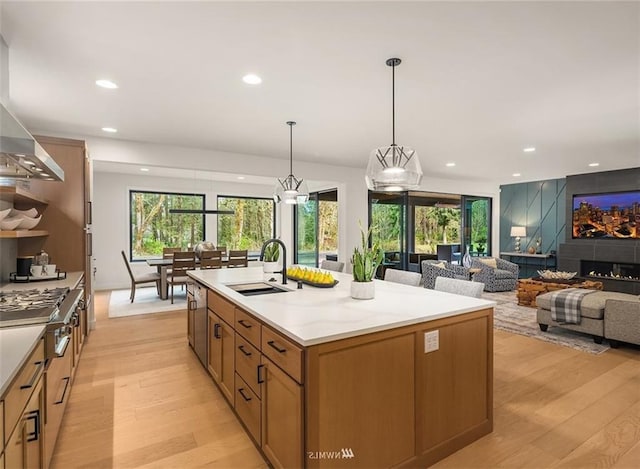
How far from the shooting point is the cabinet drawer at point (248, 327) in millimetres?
2008

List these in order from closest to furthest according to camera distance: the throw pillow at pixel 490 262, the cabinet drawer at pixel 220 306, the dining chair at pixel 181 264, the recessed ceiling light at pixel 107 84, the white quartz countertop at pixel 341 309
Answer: the white quartz countertop at pixel 341 309
the cabinet drawer at pixel 220 306
the recessed ceiling light at pixel 107 84
the dining chair at pixel 181 264
the throw pillow at pixel 490 262

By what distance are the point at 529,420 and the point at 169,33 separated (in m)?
3.60

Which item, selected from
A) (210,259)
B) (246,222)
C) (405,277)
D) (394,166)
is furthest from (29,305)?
(246,222)


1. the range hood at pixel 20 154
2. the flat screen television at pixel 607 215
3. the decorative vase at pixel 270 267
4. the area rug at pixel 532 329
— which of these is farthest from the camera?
the flat screen television at pixel 607 215

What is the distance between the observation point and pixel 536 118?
3.88 meters

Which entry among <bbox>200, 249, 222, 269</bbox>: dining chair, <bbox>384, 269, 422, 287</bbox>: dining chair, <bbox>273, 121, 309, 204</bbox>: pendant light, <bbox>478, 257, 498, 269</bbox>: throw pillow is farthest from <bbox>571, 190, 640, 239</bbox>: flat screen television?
<bbox>200, 249, 222, 269</bbox>: dining chair

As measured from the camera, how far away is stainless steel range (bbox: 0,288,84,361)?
176cm

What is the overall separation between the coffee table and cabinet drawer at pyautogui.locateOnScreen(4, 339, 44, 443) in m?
6.57

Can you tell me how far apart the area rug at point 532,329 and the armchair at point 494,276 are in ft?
3.52

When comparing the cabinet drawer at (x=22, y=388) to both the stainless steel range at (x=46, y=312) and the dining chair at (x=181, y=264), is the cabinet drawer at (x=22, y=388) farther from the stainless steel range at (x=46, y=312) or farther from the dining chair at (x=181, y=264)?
the dining chair at (x=181, y=264)

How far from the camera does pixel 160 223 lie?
8.44m

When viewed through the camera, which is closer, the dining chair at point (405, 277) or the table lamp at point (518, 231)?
the dining chair at point (405, 277)

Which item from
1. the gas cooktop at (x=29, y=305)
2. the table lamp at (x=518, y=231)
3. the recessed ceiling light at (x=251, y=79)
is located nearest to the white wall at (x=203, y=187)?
the table lamp at (x=518, y=231)

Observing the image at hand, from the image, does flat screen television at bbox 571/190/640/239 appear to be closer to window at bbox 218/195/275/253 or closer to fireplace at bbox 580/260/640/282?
fireplace at bbox 580/260/640/282
